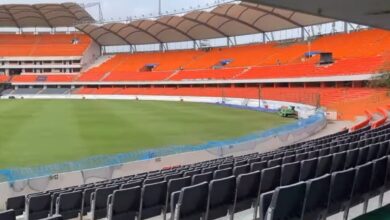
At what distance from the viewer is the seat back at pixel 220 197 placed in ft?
19.6

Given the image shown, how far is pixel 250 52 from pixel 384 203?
247 feet

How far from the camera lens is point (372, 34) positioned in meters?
61.4

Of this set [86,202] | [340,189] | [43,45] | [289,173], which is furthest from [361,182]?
[43,45]

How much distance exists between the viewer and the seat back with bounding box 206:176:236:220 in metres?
5.98

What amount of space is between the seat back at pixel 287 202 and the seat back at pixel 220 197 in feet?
3.92

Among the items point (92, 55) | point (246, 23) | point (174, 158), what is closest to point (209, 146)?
point (174, 158)

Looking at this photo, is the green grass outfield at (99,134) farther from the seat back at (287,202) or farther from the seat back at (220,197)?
the seat back at (287,202)

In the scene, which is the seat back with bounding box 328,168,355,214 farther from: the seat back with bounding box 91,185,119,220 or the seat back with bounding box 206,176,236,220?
the seat back with bounding box 91,185,119,220

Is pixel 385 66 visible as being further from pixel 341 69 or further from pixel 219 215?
pixel 219 215

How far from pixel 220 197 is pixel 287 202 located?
4.69 ft

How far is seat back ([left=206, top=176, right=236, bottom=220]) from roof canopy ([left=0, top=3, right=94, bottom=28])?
299 feet

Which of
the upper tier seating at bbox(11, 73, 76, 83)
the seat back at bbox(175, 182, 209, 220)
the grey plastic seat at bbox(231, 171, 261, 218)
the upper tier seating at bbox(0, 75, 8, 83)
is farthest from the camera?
the upper tier seating at bbox(0, 75, 8, 83)

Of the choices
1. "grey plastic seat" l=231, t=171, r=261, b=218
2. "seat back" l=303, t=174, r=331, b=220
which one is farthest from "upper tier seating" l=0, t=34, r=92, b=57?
"seat back" l=303, t=174, r=331, b=220

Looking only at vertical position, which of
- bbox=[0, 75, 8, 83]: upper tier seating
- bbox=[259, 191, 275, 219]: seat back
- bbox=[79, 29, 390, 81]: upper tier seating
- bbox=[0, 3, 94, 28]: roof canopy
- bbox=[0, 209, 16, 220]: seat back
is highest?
bbox=[0, 3, 94, 28]: roof canopy
